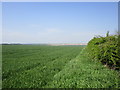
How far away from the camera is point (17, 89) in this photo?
15.4ft

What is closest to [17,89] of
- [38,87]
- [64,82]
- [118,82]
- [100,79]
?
[38,87]

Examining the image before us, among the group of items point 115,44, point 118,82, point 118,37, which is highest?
point 118,37

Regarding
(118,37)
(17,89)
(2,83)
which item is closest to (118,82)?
(118,37)

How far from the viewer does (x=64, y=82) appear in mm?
4961

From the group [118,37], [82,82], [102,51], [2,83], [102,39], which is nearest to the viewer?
[82,82]

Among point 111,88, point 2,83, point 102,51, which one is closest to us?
point 111,88

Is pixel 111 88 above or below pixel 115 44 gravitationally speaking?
below

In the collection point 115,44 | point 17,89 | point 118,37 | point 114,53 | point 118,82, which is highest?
point 118,37

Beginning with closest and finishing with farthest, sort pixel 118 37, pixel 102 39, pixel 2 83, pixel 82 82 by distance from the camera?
pixel 82 82
pixel 2 83
pixel 118 37
pixel 102 39

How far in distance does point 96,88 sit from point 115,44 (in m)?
4.18

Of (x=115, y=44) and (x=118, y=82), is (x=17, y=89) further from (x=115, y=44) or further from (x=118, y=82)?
(x=115, y=44)

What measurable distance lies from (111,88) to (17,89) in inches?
175

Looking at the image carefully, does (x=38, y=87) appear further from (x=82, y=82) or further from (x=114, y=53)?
(x=114, y=53)

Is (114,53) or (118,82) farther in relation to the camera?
(114,53)
